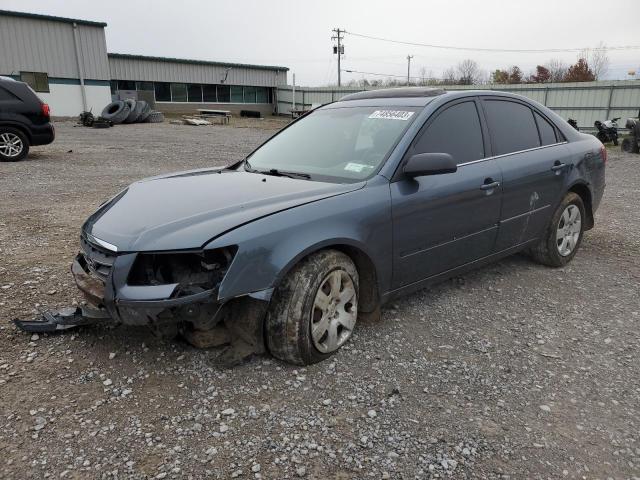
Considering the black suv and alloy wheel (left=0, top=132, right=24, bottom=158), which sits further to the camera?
alloy wheel (left=0, top=132, right=24, bottom=158)

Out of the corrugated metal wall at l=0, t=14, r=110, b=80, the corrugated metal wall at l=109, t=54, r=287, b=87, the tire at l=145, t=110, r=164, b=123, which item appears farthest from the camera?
the corrugated metal wall at l=109, t=54, r=287, b=87

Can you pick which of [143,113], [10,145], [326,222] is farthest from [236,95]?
[326,222]

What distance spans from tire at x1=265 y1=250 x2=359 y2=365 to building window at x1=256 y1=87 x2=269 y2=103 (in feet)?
143

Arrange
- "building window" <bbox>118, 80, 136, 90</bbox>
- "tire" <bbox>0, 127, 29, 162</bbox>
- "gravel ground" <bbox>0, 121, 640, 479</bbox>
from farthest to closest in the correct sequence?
"building window" <bbox>118, 80, 136, 90</bbox> < "tire" <bbox>0, 127, 29, 162</bbox> < "gravel ground" <bbox>0, 121, 640, 479</bbox>

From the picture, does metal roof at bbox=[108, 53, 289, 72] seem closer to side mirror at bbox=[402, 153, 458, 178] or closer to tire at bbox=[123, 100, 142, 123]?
tire at bbox=[123, 100, 142, 123]

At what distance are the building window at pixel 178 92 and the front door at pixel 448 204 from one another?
125 ft

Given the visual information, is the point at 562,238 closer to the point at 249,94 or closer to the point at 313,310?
the point at 313,310

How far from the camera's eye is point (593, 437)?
2.52 metres

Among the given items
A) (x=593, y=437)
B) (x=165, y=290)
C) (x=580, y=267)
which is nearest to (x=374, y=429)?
(x=593, y=437)

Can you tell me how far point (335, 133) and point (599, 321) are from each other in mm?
2474

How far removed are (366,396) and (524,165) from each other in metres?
2.54

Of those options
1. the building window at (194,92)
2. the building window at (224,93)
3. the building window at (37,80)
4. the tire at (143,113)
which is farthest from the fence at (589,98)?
the building window at (224,93)

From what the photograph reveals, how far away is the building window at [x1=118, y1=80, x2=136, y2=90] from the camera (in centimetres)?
3597

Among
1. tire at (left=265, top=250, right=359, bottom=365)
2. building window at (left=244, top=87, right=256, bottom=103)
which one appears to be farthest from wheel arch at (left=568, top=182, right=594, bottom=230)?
building window at (left=244, top=87, right=256, bottom=103)
